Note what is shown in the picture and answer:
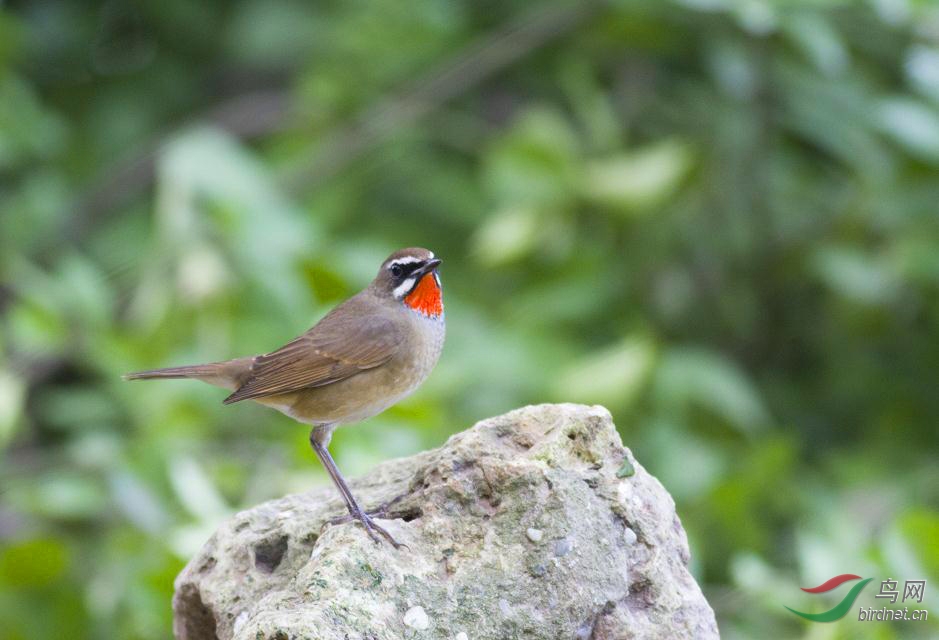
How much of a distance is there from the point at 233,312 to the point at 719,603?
10.4 feet

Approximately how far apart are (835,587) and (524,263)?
133 inches

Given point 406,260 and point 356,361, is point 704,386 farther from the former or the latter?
point 356,361

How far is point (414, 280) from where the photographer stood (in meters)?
4.38

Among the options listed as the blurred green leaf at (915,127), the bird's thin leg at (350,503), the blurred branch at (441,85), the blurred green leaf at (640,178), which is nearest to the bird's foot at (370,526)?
the bird's thin leg at (350,503)

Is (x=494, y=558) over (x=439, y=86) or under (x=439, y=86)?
under

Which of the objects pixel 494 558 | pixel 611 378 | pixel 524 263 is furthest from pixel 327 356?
pixel 524 263

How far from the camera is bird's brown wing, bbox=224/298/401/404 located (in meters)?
4.17

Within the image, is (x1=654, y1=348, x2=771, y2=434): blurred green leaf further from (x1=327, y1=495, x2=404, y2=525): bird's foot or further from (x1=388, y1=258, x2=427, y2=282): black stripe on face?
(x1=327, y1=495, x2=404, y2=525): bird's foot

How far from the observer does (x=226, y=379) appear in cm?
448

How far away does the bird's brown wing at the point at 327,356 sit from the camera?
4168 mm

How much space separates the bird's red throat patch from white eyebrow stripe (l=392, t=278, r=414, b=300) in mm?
17

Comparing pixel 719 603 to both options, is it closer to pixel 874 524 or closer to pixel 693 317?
pixel 874 524

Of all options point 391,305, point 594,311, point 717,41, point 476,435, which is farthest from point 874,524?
point 476,435

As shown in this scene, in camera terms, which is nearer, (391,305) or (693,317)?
(391,305)
